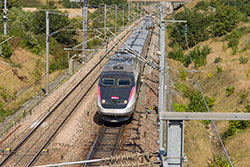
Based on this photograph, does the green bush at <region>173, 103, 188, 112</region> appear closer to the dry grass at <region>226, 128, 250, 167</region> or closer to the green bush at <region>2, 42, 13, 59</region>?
the dry grass at <region>226, 128, 250, 167</region>

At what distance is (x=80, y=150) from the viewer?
15.5 m

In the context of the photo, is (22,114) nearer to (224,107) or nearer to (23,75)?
(23,75)

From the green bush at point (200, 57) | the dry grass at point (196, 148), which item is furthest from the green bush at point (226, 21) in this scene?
the dry grass at point (196, 148)

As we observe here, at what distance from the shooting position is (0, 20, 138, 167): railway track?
14.7 m

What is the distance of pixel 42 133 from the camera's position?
1783cm

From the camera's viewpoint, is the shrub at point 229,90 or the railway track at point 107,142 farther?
the shrub at point 229,90

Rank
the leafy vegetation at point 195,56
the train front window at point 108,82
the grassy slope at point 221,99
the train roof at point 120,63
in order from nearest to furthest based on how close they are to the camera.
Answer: the grassy slope at point 221,99
the train front window at point 108,82
the train roof at point 120,63
the leafy vegetation at point 195,56

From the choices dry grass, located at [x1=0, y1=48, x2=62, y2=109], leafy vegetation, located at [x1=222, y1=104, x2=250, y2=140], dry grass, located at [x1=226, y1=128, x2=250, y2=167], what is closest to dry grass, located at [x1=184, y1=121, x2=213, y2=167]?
dry grass, located at [x1=226, y1=128, x2=250, y2=167]

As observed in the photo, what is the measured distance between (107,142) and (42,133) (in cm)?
426

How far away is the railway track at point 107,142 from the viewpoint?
14.8 meters

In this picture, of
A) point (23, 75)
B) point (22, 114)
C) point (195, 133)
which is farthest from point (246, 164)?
point (23, 75)

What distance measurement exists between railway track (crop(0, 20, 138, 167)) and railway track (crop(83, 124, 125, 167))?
2.69 m

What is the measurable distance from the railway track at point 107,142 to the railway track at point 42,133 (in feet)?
8.82

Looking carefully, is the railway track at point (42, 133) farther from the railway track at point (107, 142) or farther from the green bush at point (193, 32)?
the green bush at point (193, 32)
